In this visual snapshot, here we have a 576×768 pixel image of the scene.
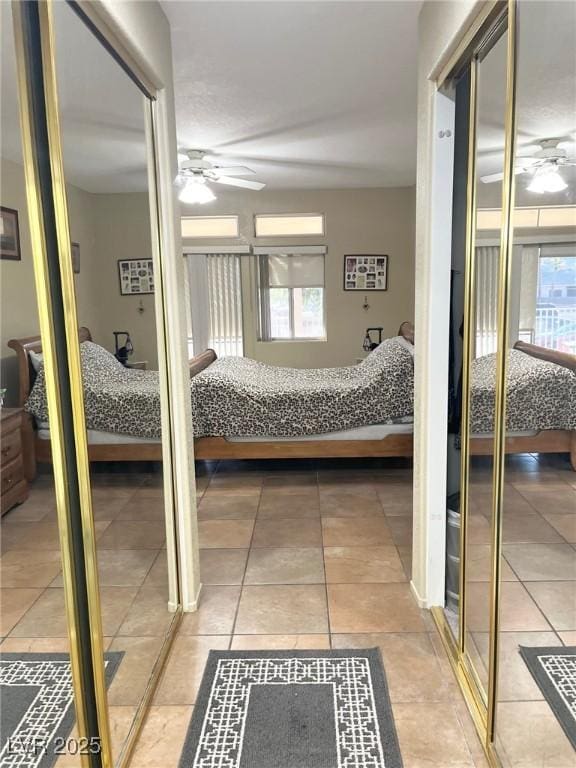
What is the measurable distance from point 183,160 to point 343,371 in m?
2.24

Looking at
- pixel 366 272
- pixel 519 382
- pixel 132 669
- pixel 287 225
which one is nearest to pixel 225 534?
pixel 132 669

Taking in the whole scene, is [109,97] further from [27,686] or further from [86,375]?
[27,686]

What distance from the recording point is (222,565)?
9.18 feet

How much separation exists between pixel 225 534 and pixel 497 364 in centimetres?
211

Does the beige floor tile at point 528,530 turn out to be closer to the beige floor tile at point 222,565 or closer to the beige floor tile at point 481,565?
the beige floor tile at point 481,565

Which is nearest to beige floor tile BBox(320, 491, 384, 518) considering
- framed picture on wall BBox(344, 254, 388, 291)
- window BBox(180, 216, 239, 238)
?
framed picture on wall BBox(344, 254, 388, 291)

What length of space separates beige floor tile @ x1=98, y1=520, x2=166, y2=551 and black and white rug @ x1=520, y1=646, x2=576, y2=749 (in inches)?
44.6

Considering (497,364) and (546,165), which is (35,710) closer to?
(497,364)

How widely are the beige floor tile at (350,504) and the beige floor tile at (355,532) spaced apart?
0.26 ft

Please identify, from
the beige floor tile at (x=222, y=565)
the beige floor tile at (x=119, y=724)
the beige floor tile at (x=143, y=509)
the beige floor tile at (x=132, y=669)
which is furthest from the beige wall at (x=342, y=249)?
the beige floor tile at (x=119, y=724)

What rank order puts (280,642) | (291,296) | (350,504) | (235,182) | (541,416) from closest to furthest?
(541,416), (280,642), (350,504), (235,182), (291,296)

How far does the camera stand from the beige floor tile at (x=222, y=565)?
2.66 m

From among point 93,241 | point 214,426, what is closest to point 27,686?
point 93,241

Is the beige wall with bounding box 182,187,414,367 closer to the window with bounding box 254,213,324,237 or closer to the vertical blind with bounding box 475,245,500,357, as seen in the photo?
the window with bounding box 254,213,324,237
